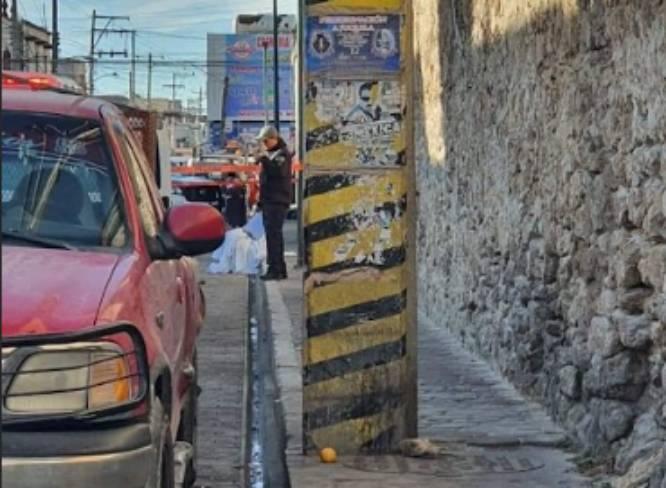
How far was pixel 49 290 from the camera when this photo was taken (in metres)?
4.19

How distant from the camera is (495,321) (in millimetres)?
10141

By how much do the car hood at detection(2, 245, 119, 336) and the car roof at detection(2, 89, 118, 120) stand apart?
98 centimetres

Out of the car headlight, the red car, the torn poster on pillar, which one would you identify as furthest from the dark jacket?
the car headlight

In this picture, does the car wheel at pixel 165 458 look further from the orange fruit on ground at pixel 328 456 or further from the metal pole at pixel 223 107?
the metal pole at pixel 223 107

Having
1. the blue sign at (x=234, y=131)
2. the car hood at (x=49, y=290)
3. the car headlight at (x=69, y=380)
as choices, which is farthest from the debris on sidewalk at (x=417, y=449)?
the blue sign at (x=234, y=131)

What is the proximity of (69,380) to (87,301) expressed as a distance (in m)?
0.25

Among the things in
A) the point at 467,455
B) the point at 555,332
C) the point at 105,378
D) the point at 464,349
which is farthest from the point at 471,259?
the point at 105,378

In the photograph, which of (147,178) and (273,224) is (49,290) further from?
(273,224)

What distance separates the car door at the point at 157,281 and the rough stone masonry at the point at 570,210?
208cm

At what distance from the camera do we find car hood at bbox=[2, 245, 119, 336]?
4.05 m

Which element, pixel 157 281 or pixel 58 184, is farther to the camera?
pixel 58 184

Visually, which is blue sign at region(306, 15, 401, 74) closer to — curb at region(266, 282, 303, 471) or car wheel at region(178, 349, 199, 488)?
car wheel at region(178, 349, 199, 488)

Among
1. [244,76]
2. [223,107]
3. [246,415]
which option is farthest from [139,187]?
[223,107]

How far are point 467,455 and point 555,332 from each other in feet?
3.58
